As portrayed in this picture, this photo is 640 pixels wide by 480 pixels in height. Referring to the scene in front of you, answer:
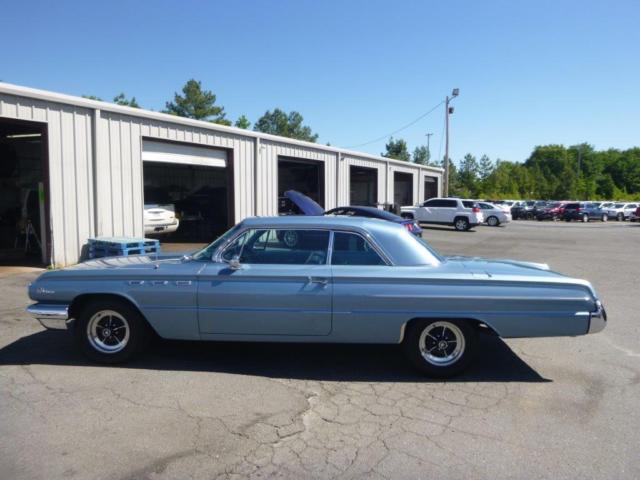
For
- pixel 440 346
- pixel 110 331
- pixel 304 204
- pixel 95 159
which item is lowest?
pixel 440 346

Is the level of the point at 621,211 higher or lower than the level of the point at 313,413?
higher

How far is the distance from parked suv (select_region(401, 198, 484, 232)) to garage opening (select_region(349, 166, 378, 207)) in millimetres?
2330

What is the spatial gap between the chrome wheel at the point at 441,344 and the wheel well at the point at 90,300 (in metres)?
2.64

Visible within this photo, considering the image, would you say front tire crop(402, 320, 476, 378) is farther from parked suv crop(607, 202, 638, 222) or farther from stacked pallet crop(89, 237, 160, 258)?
parked suv crop(607, 202, 638, 222)

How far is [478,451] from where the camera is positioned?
347 cm

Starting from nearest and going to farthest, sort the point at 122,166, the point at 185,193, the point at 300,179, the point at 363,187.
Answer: the point at 122,166
the point at 185,193
the point at 300,179
the point at 363,187

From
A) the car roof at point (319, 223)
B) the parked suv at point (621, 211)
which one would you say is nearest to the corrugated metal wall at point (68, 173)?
the car roof at point (319, 223)

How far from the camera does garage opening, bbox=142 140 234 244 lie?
47.4ft

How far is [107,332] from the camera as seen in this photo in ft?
16.7

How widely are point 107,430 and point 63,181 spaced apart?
8.44 meters

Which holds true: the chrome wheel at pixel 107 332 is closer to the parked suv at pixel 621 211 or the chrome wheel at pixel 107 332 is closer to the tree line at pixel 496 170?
the parked suv at pixel 621 211

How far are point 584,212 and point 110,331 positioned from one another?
44.5 meters

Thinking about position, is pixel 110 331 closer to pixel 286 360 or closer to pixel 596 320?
pixel 286 360

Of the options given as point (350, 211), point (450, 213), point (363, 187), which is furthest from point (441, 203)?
point (350, 211)
